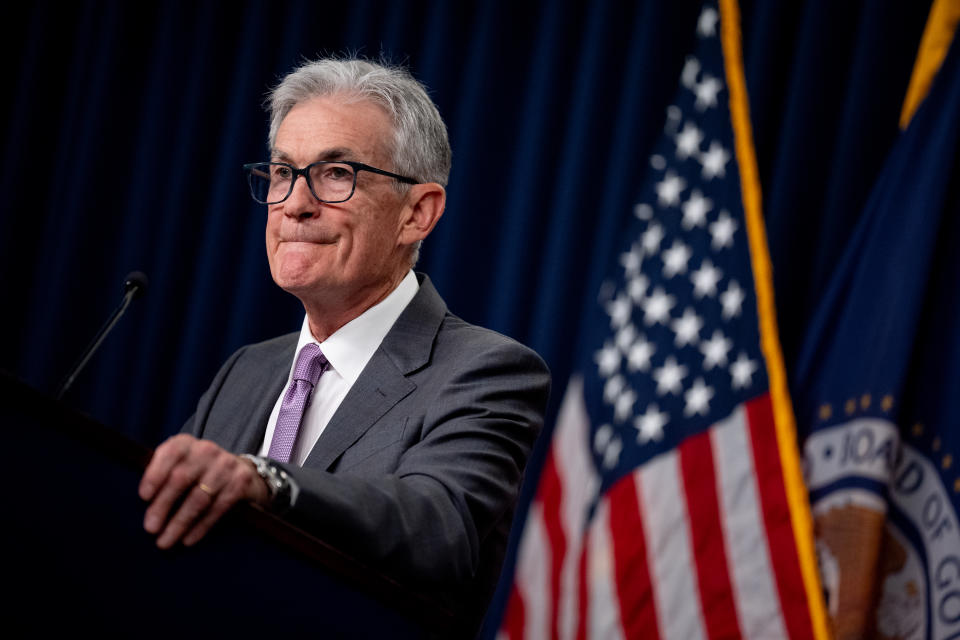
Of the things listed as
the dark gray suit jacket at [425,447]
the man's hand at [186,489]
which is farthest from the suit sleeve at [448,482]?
the man's hand at [186,489]

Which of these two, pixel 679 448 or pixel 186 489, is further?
pixel 679 448

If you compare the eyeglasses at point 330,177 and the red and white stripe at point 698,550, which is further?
the red and white stripe at point 698,550

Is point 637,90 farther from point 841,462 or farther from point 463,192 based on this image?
point 841,462

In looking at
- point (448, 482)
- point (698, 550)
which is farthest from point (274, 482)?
point (698, 550)

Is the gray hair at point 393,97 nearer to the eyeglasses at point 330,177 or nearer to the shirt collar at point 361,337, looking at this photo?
the eyeglasses at point 330,177

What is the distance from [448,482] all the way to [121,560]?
47 cm

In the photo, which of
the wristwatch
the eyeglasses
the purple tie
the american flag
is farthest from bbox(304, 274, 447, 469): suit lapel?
the american flag

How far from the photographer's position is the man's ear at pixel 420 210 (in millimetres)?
1766

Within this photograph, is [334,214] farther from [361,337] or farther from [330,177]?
[361,337]

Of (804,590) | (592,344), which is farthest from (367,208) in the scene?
(804,590)

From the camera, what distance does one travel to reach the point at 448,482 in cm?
122

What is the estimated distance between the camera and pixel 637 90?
9.96ft

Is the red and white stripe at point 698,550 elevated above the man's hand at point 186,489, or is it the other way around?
the man's hand at point 186,489

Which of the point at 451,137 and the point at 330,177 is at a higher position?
the point at 451,137
